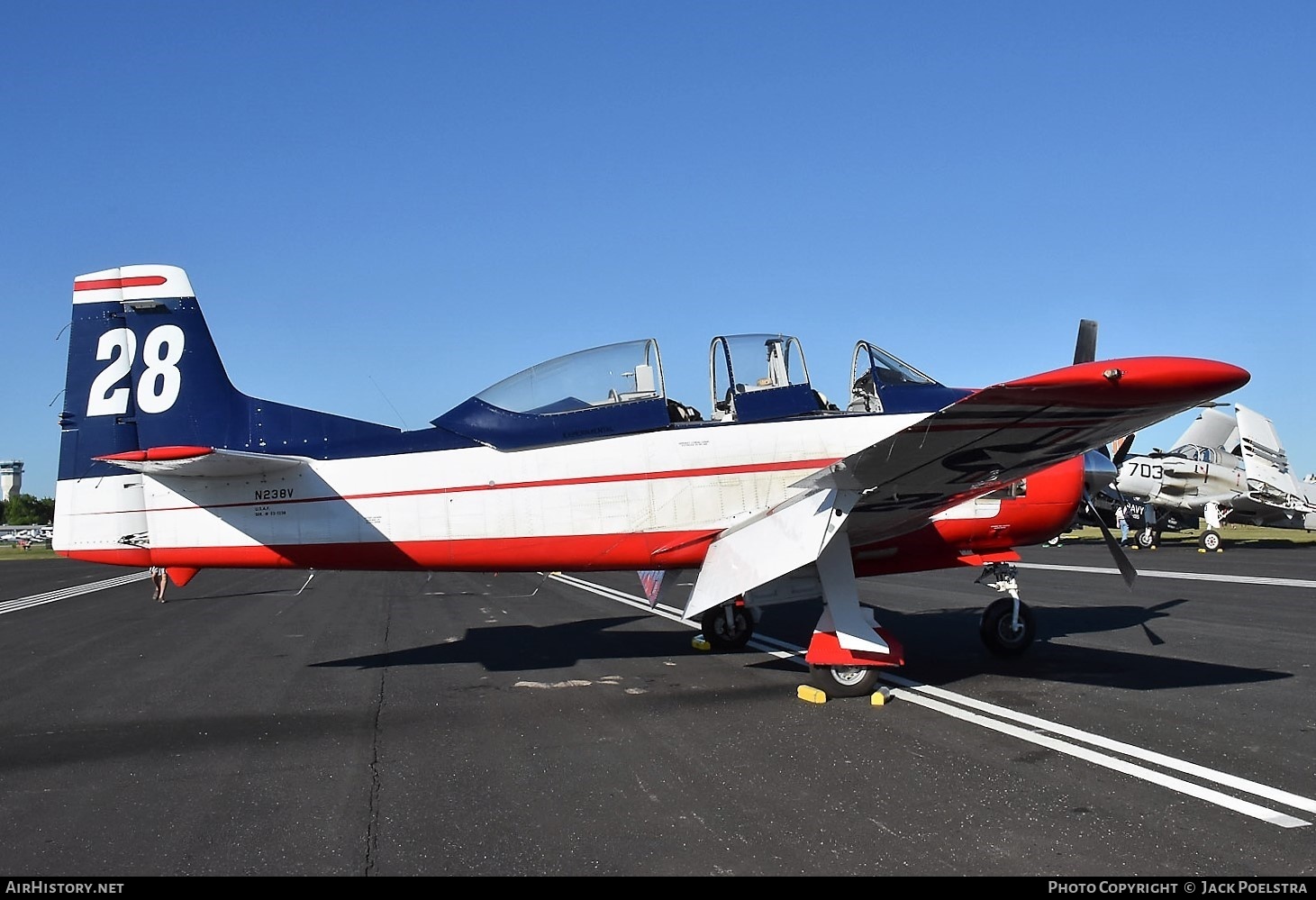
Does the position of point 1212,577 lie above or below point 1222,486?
below

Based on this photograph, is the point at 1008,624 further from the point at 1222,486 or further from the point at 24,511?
the point at 24,511

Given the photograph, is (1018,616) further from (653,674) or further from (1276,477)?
(1276,477)

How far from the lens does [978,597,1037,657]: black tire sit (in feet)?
31.3

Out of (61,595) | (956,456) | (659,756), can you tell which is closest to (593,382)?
(956,456)

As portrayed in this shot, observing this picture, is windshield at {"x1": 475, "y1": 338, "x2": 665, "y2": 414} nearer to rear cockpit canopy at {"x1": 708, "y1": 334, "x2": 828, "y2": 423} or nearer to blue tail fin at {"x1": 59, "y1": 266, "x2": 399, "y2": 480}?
rear cockpit canopy at {"x1": 708, "y1": 334, "x2": 828, "y2": 423}

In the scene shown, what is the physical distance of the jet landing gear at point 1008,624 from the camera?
376 inches

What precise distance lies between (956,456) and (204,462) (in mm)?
6866

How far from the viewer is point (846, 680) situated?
7887 mm

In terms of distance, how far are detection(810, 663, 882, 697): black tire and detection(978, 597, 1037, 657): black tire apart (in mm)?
2354

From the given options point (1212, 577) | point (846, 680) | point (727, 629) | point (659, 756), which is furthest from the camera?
point (1212, 577)

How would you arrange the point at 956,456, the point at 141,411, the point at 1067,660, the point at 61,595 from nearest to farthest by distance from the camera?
the point at 956,456, the point at 141,411, the point at 1067,660, the point at 61,595

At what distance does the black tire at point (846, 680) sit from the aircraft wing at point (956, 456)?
1.05 metres

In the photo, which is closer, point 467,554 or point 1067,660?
point 467,554
